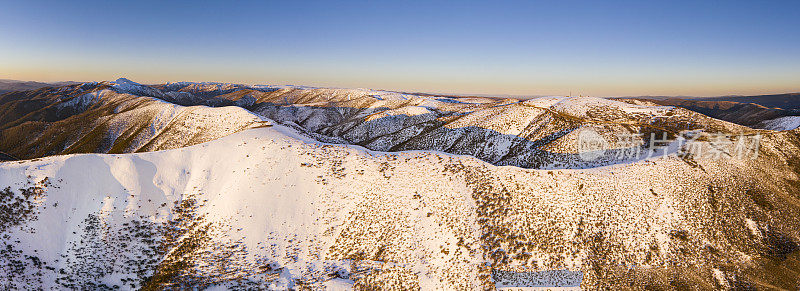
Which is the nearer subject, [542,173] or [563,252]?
[563,252]

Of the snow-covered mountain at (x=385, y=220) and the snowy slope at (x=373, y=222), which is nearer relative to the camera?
the snow-covered mountain at (x=385, y=220)

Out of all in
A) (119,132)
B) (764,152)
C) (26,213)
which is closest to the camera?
(26,213)

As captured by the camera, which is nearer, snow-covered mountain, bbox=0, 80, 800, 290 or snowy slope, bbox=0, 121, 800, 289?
snow-covered mountain, bbox=0, 80, 800, 290

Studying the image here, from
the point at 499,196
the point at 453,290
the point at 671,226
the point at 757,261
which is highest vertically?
the point at 499,196

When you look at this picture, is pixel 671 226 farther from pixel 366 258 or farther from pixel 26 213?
pixel 26 213

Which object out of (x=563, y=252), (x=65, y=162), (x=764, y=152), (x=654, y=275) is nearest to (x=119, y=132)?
(x=65, y=162)

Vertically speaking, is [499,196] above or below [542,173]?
below

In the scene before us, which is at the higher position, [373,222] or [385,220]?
[385,220]

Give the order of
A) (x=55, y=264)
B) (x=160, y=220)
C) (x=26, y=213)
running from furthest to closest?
(x=160, y=220) → (x=26, y=213) → (x=55, y=264)
